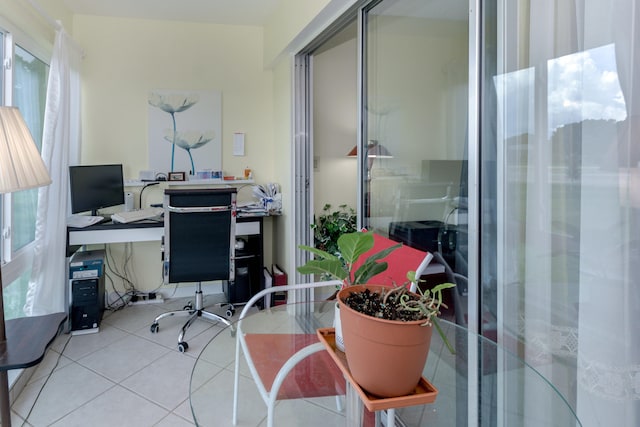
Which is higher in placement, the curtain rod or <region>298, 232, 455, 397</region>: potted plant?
the curtain rod

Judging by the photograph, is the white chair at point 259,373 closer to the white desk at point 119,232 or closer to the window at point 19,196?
the window at point 19,196

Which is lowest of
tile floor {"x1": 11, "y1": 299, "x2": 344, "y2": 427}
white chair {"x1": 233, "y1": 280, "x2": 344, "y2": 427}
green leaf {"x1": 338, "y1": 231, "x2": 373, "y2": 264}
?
tile floor {"x1": 11, "y1": 299, "x2": 344, "y2": 427}

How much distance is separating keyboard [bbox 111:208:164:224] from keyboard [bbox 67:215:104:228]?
132 mm

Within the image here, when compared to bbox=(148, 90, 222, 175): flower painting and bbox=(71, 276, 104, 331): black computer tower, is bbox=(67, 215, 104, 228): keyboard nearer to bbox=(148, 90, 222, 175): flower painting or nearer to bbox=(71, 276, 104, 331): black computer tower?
bbox=(71, 276, 104, 331): black computer tower

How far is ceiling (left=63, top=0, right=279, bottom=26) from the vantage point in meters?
3.34

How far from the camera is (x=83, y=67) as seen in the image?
3.61m

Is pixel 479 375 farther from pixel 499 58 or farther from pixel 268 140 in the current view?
pixel 268 140

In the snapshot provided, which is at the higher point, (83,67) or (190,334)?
(83,67)

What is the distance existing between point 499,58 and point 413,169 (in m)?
0.66

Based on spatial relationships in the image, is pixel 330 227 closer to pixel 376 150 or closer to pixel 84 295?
pixel 376 150

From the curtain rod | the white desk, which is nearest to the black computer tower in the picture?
the white desk

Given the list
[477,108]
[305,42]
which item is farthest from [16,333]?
[305,42]

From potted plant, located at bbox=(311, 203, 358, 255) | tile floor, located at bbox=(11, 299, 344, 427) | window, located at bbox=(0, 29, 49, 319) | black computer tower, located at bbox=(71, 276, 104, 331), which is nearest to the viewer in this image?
tile floor, located at bbox=(11, 299, 344, 427)

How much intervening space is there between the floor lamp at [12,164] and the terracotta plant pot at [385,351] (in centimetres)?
120
